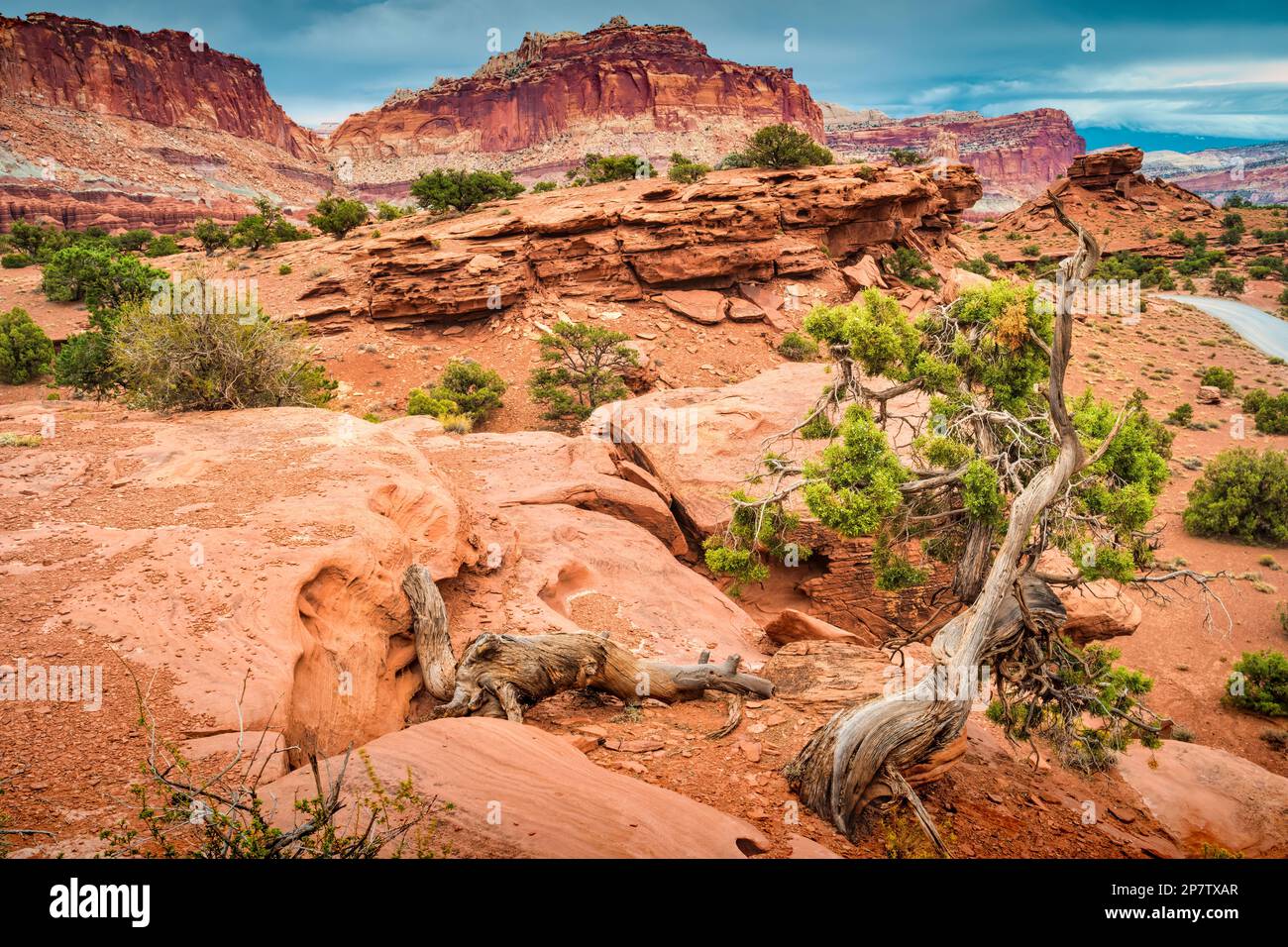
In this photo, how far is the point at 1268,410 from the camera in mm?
28297

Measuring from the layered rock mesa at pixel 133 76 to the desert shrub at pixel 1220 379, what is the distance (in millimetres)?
96109

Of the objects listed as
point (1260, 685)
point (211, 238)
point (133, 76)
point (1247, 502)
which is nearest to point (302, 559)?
point (1260, 685)

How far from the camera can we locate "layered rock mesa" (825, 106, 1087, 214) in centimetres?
17025

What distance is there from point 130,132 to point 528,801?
114 m

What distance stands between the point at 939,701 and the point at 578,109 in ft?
428

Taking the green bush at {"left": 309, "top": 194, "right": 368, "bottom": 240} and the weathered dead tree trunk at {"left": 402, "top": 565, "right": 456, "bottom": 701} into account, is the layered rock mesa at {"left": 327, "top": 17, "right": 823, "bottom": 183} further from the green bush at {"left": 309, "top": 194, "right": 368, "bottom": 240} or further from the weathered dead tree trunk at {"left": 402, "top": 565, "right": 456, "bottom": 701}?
the weathered dead tree trunk at {"left": 402, "top": 565, "right": 456, "bottom": 701}

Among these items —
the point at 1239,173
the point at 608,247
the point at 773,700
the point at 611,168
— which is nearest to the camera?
the point at 773,700

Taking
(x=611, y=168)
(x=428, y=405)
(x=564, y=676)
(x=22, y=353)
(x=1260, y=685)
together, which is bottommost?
(x=1260, y=685)

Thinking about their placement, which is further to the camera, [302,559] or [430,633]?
[430,633]

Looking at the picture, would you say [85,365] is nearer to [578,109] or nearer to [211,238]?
[211,238]

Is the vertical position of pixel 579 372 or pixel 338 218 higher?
pixel 338 218

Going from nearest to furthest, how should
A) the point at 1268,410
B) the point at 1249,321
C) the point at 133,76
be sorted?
the point at 1268,410 < the point at 1249,321 < the point at 133,76

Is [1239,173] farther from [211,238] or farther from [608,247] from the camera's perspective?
[211,238]
